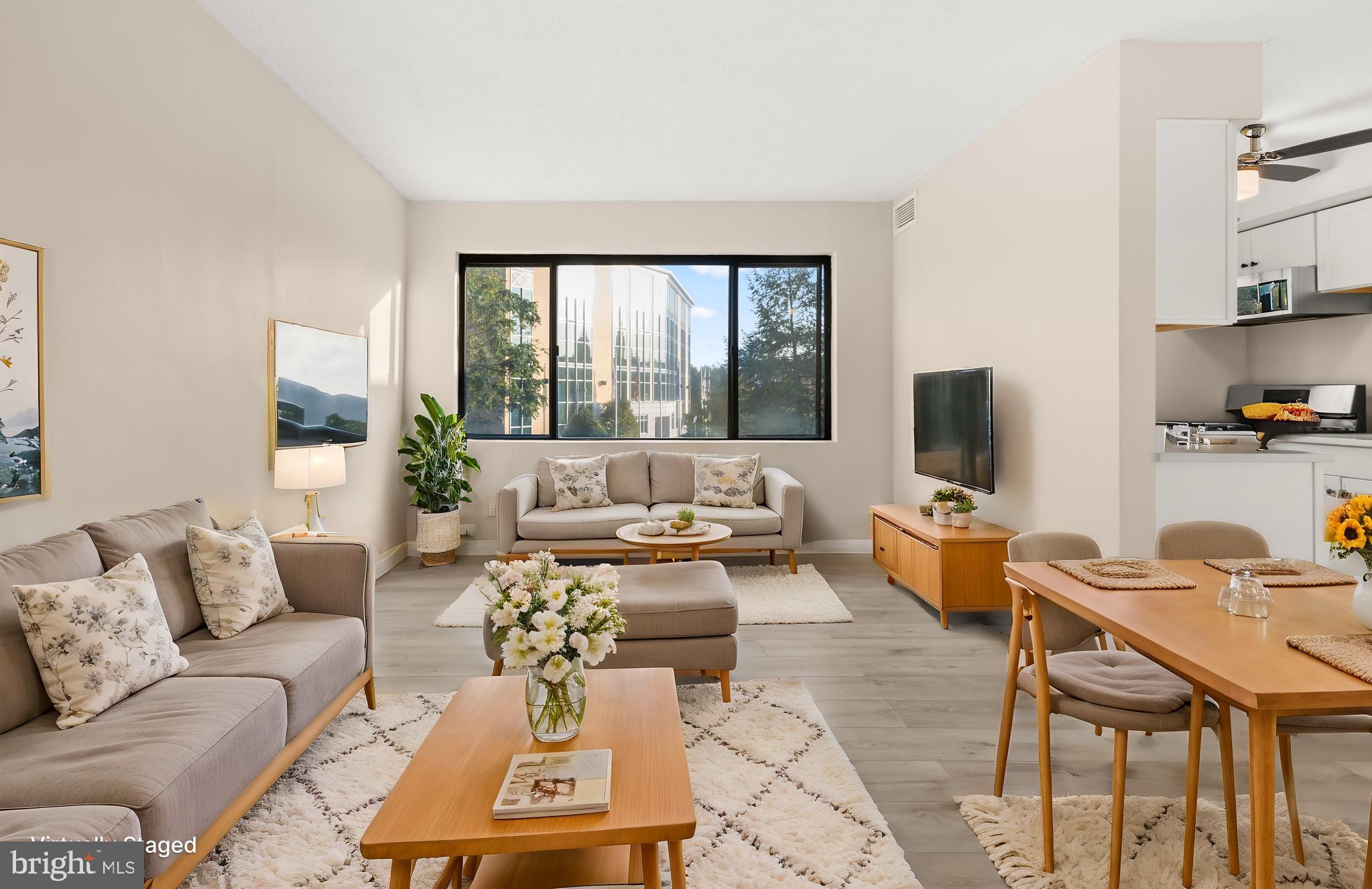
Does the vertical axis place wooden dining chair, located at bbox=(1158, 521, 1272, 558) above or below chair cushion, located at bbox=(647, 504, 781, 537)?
above

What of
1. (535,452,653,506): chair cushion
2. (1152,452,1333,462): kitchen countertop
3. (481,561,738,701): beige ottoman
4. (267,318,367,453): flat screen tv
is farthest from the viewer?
(535,452,653,506): chair cushion

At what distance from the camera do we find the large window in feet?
20.4

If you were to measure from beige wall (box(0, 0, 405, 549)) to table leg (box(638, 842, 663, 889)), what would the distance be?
223 centimetres

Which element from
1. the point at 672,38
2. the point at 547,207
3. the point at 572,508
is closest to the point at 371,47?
the point at 672,38

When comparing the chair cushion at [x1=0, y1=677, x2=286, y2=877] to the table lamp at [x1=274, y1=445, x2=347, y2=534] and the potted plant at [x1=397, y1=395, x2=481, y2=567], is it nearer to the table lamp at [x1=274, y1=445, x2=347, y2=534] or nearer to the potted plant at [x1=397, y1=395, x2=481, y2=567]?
the table lamp at [x1=274, y1=445, x2=347, y2=534]

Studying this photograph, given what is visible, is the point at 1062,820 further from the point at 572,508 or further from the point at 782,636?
the point at 572,508

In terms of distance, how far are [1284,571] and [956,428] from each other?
2.40m

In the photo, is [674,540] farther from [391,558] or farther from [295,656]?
[391,558]

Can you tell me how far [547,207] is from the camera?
6023 mm

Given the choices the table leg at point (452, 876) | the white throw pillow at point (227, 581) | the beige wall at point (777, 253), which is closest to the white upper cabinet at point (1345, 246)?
the beige wall at point (777, 253)

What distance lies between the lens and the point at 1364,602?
64.0 inches

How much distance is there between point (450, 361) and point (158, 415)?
3.16m

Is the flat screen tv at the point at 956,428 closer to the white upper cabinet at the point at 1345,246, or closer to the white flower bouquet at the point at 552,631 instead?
the white upper cabinet at the point at 1345,246

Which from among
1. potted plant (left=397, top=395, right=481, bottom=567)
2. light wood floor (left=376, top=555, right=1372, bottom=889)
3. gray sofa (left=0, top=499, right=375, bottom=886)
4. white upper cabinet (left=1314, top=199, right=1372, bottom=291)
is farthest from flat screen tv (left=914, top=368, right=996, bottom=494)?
potted plant (left=397, top=395, right=481, bottom=567)
